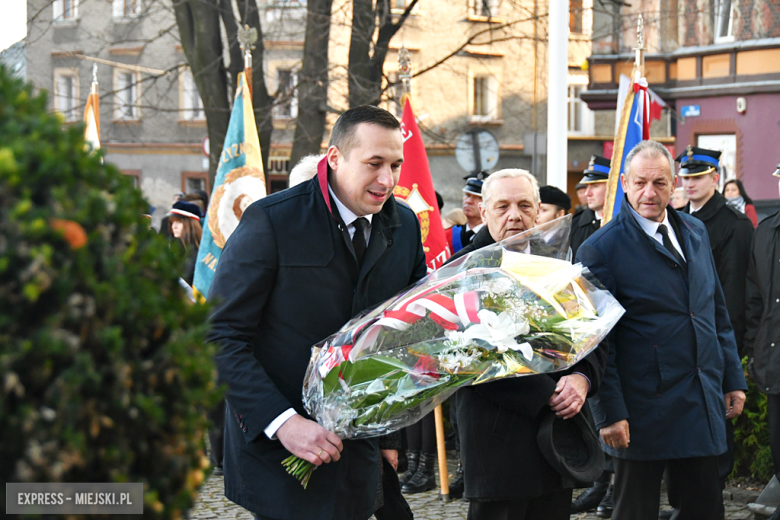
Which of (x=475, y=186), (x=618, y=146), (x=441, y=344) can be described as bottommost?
(x=441, y=344)

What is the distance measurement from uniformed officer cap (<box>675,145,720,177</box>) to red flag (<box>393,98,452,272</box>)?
2.11 metres

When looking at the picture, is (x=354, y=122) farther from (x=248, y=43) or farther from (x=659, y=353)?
(x=248, y=43)

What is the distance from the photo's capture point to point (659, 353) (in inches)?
164

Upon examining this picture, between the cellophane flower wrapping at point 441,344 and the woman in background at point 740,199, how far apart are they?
7.01 m

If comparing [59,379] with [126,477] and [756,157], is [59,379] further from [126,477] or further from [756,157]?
[756,157]

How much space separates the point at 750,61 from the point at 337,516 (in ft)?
68.7

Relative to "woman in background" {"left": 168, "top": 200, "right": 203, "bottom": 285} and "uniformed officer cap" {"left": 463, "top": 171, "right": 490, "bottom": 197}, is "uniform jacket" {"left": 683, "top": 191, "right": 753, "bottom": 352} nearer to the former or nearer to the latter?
"uniformed officer cap" {"left": 463, "top": 171, "right": 490, "bottom": 197}

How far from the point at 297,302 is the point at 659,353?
1915mm

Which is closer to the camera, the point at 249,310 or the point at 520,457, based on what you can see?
the point at 249,310

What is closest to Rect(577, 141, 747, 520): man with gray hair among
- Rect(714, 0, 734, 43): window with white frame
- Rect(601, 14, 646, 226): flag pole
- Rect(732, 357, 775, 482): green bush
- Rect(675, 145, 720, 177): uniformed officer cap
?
Rect(732, 357, 775, 482): green bush

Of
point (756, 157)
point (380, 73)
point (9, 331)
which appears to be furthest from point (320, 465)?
point (756, 157)

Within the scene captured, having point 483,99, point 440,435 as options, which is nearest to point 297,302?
point 440,435

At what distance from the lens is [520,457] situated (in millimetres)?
3600

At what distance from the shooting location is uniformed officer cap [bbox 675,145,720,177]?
710 cm
